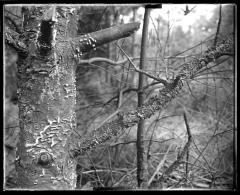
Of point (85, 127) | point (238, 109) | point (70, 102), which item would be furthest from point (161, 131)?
point (70, 102)

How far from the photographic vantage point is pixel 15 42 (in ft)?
2.23

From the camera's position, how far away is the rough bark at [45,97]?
70 centimetres

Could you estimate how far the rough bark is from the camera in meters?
0.70

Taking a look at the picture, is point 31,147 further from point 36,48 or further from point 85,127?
point 85,127

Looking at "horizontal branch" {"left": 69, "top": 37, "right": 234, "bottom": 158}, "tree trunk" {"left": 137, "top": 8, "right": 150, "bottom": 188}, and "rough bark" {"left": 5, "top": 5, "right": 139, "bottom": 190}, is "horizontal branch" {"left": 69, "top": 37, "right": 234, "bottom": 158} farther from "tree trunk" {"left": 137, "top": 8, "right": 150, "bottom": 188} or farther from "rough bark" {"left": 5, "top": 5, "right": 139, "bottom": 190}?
"tree trunk" {"left": 137, "top": 8, "right": 150, "bottom": 188}

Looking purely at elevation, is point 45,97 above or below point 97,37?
below

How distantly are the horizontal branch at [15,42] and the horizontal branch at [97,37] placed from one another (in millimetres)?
135

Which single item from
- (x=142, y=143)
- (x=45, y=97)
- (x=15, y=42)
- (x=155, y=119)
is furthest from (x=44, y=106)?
(x=155, y=119)

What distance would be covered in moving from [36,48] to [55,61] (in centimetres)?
6

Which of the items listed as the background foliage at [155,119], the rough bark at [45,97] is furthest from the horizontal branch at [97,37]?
the background foliage at [155,119]

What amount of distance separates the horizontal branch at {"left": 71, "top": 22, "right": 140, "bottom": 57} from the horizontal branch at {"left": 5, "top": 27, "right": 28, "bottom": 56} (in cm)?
14

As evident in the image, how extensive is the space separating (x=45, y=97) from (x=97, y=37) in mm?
231

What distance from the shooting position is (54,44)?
69 centimetres

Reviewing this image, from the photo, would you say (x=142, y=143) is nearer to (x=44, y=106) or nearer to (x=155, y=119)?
(x=155, y=119)
